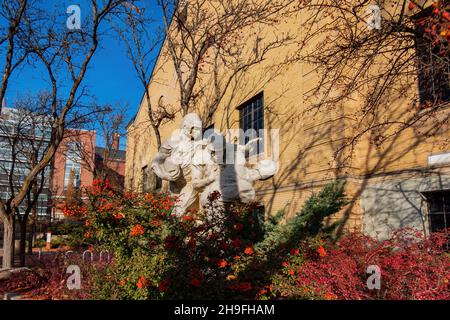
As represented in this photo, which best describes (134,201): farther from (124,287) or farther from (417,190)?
(417,190)

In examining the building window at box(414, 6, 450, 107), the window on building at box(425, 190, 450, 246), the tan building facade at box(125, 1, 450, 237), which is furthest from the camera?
the tan building facade at box(125, 1, 450, 237)

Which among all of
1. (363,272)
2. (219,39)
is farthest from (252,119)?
(363,272)

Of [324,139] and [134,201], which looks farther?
[324,139]

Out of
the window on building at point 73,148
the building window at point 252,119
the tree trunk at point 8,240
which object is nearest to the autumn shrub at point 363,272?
the tree trunk at point 8,240

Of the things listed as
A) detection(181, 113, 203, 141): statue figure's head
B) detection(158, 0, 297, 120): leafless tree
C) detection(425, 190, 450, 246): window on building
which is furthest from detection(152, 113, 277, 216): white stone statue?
detection(158, 0, 297, 120): leafless tree

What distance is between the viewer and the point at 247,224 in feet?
18.8

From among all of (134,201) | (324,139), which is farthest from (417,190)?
(134,201)

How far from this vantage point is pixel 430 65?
191 inches

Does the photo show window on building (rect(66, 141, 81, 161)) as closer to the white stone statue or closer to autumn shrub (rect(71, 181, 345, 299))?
autumn shrub (rect(71, 181, 345, 299))

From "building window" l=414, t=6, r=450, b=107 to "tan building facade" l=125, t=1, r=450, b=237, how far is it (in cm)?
44

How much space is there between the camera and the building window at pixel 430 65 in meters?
4.48

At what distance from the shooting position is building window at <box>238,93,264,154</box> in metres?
12.8

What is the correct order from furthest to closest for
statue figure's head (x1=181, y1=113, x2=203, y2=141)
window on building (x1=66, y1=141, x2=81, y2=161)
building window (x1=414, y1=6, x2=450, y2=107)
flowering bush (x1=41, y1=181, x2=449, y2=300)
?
window on building (x1=66, y1=141, x2=81, y2=161), statue figure's head (x1=181, y1=113, x2=203, y2=141), building window (x1=414, y1=6, x2=450, y2=107), flowering bush (x1=41, y1=181, x2=449, y2=300)
